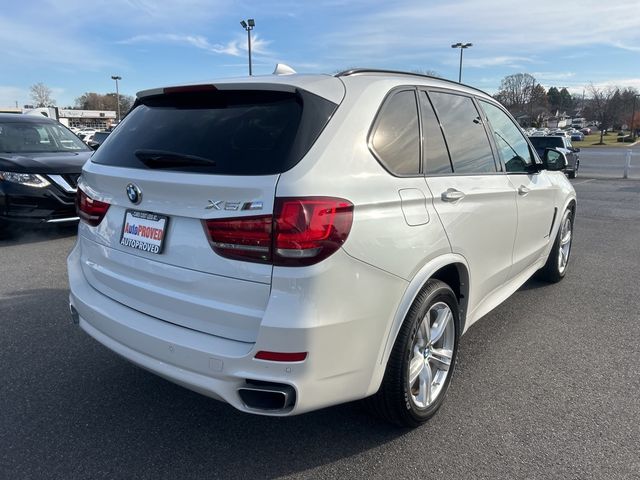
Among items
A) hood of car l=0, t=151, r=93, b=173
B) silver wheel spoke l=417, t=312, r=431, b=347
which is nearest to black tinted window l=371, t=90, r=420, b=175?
silver wheel spoke l=417, t=312, r=431, b=347

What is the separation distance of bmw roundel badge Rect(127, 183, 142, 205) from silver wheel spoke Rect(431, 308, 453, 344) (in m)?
1.71

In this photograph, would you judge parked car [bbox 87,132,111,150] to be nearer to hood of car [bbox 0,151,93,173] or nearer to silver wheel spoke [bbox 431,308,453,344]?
hood of car [bbox 0,151,93,173]

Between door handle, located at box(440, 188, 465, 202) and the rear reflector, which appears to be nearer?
the rear reflector

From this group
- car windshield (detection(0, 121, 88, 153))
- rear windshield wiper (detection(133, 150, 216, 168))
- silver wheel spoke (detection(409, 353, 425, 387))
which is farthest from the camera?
car windshield (detection(0, 121, 88, 153))

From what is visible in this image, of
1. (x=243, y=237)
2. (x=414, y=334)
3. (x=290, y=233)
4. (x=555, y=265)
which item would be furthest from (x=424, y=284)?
(x=555, y=265)

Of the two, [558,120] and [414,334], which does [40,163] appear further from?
[558,120]

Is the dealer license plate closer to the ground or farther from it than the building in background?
closer to the ground

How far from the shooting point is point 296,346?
209 cm

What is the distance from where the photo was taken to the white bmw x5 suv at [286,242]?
6.95 ft

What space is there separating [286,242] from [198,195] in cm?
47

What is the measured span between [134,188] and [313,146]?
924mm

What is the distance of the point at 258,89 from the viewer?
2.45 metres

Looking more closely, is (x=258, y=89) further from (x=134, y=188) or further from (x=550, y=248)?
(x=550, y=248)

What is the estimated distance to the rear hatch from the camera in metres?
2.16
